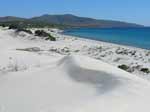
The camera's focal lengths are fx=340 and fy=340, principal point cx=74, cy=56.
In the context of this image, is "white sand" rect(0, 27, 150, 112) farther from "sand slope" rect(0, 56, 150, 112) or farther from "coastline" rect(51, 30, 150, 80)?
"coastline" rect(51, 30, 150, 80)

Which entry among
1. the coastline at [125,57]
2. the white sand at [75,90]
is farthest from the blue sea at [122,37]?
the white sand at [75,90]

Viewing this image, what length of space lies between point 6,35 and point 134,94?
30.3 m

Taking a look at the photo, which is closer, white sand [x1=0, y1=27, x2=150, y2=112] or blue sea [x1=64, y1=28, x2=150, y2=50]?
white sand [x1=0, y1=27, x2=150, y2=112]

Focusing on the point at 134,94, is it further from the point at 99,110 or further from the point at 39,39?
the point at 39,39

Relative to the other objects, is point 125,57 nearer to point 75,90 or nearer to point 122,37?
point 75,90

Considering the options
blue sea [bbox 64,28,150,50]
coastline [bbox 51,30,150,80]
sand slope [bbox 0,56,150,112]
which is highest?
sand slope [bbox 0,56,150,112]

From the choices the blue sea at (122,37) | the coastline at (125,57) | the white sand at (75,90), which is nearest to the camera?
the white sand at (75,90)

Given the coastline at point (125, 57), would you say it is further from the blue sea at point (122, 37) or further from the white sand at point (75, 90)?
the blue sea at point (122, 37)

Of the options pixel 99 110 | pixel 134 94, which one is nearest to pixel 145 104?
pixel 134 94

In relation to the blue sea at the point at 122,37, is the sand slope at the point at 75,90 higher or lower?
higher

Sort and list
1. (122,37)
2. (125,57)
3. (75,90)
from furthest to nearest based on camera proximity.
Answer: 1. (122,37)
2. (125,57)
3. (75,90)

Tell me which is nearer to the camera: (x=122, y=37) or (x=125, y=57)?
(x=125, y=57)

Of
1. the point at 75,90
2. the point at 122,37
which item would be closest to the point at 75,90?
the point at 75,90

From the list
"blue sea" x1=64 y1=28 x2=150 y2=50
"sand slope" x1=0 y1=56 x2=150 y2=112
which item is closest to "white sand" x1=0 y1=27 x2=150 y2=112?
"sand slope" x1=0 y1=56 x2=150 y2=112
